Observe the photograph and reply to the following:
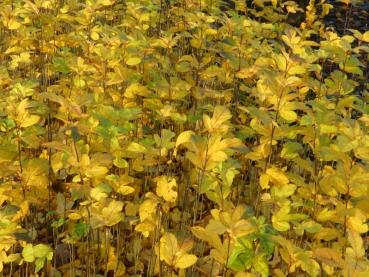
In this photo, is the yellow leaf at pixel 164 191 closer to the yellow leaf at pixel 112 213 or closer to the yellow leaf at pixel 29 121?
the yellow leaf at pixel 112 213

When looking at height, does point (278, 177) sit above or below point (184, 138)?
below

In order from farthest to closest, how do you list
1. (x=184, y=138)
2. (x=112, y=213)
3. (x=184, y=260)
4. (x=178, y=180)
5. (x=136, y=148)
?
(x=178, y=180) → (x=136, y=148) → (x=184, y=138) → (x=112, y=213) → (x=184, y=260)

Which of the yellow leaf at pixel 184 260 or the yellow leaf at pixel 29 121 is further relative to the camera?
the yellow leaf at pixel 29 121

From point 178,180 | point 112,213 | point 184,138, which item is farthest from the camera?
point 178,180

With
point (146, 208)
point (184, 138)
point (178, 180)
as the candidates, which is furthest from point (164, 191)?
point (178, 180)

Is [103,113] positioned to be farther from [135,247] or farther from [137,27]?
[137,27]

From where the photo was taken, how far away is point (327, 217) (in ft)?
5.48

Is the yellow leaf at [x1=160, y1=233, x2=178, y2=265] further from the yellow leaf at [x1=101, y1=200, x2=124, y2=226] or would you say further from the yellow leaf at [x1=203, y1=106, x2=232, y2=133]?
the yellow leaf at [x1=203, y1=106, x2=232, y2=133]

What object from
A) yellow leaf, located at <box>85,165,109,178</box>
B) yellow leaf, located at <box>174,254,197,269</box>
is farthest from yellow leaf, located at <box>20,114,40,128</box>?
yellow leaf, located at <box>174,254,197,269</box>

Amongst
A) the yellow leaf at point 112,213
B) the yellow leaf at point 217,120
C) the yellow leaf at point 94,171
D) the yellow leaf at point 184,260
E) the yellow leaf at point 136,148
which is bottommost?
the yellow leaf at point 184,260

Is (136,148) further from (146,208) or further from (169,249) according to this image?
(169,249)

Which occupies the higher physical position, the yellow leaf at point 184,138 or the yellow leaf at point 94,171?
the yellow leaf at point 184,138

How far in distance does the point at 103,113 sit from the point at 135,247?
1.88ft

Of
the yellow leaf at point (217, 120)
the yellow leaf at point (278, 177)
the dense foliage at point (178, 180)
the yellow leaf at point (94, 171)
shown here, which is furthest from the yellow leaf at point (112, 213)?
the yellow leaf at point (278, 177)
